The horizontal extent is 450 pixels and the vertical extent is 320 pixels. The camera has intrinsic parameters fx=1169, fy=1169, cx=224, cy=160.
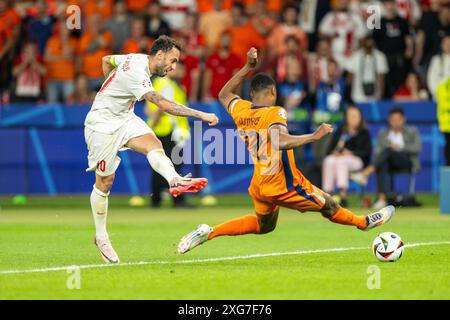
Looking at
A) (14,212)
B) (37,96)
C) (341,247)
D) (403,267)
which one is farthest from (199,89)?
(403,267)

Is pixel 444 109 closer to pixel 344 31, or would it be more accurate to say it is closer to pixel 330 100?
pixel 330 100

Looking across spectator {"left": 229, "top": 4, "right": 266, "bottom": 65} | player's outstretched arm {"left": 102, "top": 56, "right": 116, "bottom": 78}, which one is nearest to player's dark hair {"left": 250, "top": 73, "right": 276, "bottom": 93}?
player's outstretched arm {"left": 102, "top": 56, "right": 116, "bottom": 78}

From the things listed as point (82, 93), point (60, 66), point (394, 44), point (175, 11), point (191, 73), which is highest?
point (175, 11)

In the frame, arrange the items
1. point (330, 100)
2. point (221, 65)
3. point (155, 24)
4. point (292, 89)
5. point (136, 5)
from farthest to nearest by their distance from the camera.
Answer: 1. point (136, 5)
2. point (155, 24)
3. point (221, 65)
4. point (292, 89)
5. point (330, 100)

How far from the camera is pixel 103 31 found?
941 inches

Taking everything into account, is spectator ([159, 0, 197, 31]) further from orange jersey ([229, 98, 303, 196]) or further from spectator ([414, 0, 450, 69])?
orange jersey ([229, 98, 303, 196])

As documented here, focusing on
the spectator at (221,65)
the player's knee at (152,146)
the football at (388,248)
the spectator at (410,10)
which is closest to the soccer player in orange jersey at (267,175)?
the football at (388,248)

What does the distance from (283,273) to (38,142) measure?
1253 cm

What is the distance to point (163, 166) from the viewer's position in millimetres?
11695

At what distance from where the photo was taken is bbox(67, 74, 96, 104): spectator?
2341 cm

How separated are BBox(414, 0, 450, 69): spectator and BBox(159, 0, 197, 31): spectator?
15.9 ft

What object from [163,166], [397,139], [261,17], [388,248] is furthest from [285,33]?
[163,166]

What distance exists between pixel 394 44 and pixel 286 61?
251 centimetres
